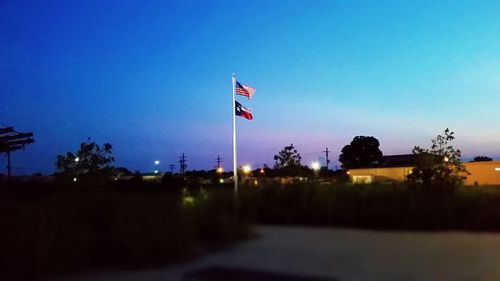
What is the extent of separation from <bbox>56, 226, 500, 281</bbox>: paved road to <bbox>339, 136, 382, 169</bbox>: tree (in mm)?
124877

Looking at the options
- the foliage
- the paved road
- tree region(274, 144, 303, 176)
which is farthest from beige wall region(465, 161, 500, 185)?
the foliage

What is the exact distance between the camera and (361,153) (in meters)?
140

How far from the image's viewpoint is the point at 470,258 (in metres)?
11.8

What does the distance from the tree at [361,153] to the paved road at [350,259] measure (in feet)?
410

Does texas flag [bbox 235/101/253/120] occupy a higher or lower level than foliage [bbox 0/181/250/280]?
higher

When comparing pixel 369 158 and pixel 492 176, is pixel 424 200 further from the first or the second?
pixel 369 158

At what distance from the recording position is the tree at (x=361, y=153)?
138 meters

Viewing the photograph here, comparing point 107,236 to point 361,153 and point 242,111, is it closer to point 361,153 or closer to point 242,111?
point 242,111

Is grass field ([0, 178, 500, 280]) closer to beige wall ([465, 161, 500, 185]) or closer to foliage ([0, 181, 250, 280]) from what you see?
foliage ([0, 181, 250, 280])

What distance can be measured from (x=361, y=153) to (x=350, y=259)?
429ft

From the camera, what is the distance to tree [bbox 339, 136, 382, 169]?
137875 millimetres

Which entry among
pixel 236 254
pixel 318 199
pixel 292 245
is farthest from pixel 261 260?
pixel 318 199

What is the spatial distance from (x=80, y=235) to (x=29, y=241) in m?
0.92

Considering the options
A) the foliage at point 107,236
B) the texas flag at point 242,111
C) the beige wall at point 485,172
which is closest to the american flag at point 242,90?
the texas flag at point 242,111
